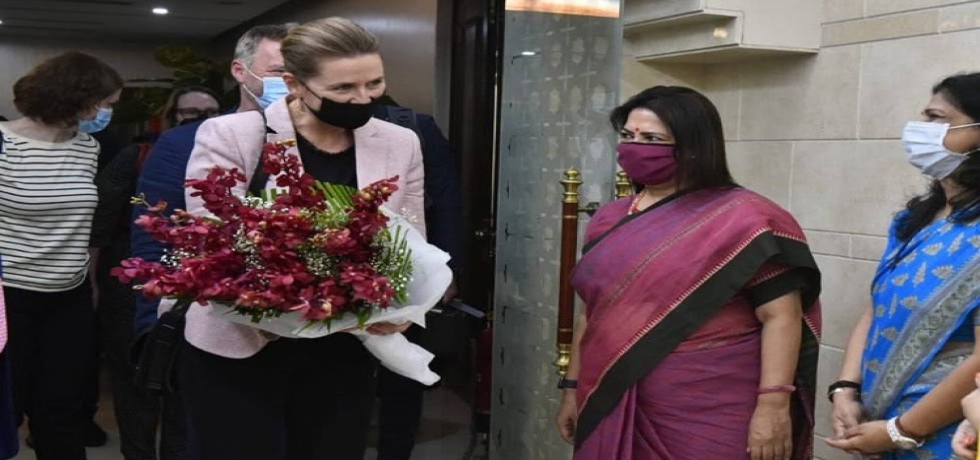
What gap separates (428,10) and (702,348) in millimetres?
3790

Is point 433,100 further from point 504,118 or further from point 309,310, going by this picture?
point 309,310

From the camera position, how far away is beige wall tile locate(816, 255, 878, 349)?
238 centimetres

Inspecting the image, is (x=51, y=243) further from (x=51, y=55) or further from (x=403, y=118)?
(x=51, y=55)

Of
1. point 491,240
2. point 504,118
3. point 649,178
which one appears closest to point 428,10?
point 491,240

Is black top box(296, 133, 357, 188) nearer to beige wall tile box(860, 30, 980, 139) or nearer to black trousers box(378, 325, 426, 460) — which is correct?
beige wall tile box(860, 30, 980, 139)

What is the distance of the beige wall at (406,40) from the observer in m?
5.44

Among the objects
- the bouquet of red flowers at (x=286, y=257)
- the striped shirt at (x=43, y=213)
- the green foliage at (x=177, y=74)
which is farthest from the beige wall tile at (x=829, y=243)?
the green foliage at (x=177, y=74)

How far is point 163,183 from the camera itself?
71.9 inches

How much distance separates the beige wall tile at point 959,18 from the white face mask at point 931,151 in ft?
1.18

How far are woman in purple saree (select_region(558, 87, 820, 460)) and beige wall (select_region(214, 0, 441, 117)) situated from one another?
329cm

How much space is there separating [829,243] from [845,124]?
0.97 feet

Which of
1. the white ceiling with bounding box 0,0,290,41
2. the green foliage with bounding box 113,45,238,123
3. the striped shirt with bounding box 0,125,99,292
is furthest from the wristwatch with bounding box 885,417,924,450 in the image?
the white ceiling with bounding box 0,0,290,41

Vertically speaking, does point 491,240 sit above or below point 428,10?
below

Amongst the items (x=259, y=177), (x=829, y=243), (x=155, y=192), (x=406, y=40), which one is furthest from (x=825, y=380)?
(x=406, y=40)
